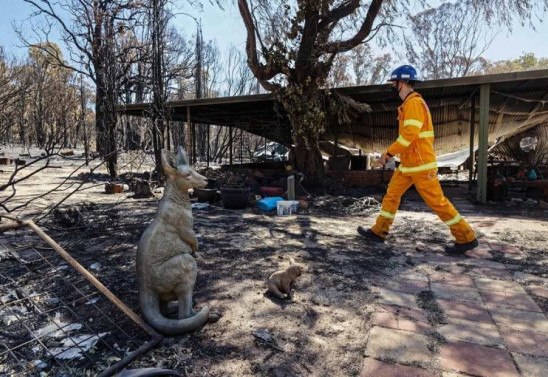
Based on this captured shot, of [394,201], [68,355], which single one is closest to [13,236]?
[68,355]

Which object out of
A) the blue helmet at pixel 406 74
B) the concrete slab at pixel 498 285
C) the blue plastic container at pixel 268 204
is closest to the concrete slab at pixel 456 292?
the concrete slab at pixel 498 285

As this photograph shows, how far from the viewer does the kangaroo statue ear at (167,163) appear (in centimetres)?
229

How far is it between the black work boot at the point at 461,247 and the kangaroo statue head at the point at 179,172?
3.15 meters

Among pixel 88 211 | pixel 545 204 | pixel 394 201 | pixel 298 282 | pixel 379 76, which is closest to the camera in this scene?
pixel 298 282

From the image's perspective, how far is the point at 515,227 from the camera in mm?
5516

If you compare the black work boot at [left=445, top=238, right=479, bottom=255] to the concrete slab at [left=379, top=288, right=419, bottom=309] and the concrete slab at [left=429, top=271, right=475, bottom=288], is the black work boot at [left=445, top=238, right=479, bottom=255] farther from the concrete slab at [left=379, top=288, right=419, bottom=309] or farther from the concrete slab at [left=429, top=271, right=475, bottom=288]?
the concrete slab at [left=379, top=288, right=419, bottom=309]

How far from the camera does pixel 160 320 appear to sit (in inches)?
86.7

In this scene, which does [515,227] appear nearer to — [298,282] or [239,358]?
[298,282]

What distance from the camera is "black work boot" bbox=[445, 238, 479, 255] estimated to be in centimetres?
412

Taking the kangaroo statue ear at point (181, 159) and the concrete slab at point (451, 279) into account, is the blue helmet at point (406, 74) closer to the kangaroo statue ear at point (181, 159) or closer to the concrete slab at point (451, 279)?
the concrete slab at point (451, 279)

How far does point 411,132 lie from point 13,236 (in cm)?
504

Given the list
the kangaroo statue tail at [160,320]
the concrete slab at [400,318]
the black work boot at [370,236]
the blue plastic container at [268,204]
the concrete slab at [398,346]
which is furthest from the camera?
the blue plastic container at [268,204]

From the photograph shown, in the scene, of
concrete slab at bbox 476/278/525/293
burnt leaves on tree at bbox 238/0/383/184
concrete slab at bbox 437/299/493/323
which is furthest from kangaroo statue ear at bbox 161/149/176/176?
burnt leaves on tree at bbox 238/0/383/184

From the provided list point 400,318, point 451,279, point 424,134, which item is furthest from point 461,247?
point 400,318
